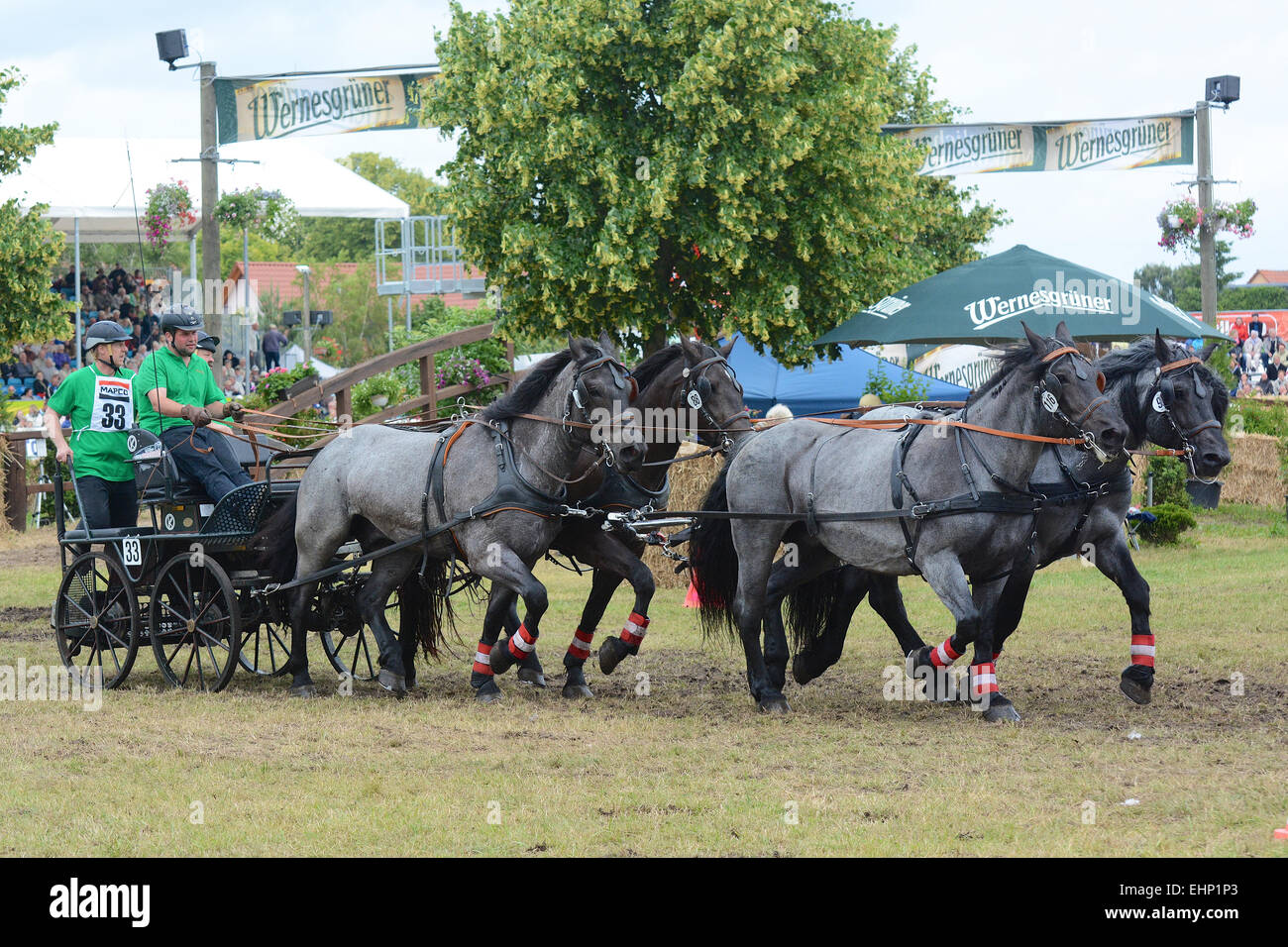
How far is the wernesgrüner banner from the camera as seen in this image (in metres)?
18.5

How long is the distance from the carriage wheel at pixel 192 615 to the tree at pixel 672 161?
24.6ft

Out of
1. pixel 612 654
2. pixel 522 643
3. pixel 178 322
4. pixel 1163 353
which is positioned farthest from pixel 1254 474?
pixel 178 322

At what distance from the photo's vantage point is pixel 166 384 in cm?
942

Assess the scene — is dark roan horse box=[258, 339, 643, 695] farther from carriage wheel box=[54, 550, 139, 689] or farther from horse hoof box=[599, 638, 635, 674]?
carriage wheel box=[54, 550, 139, 689]

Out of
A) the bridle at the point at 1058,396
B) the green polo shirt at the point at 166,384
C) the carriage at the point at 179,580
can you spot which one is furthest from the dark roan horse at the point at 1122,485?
the green polo shirt at the point at 166,384

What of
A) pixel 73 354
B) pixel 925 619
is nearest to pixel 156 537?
pixel 925 619

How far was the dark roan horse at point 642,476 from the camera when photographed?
28.7 ft

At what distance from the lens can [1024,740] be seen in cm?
714

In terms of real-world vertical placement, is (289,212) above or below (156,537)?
above

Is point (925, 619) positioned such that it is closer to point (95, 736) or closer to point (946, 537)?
point (946, 537)

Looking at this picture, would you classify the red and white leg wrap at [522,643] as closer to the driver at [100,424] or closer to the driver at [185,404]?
the driver at [185,404]

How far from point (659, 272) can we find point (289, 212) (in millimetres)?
7633

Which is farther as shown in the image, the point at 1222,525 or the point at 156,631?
the point at 1222,525

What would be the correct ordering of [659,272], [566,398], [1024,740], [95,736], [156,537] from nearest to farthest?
[1024,740]
[95,736]
[566,398]
[156,537]
[659,272]
